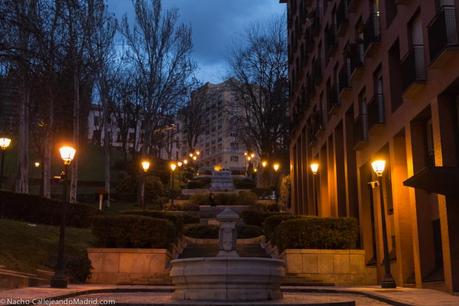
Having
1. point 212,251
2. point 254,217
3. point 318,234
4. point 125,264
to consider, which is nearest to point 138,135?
point 254,217

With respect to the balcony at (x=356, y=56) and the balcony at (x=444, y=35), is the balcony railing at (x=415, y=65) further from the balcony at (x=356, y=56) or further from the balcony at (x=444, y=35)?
the balcony at (x=356, y=56)

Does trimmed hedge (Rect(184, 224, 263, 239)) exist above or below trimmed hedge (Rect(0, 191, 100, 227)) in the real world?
below

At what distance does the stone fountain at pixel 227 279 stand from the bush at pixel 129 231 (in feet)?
24.5

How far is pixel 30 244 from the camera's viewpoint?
801 inches

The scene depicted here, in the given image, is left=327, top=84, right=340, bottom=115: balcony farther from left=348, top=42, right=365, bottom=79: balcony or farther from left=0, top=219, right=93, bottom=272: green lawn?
left=0, top=219, right=93, bottom=272: green lawn

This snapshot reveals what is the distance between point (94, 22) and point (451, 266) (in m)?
29.0

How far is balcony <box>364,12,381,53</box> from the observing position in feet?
71.2

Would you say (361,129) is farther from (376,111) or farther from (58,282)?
(58,282)

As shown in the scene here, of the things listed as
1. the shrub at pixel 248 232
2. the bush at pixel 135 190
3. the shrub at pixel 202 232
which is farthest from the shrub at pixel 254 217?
the bush at pixel 135 190

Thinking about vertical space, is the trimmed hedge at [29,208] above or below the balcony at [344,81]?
below

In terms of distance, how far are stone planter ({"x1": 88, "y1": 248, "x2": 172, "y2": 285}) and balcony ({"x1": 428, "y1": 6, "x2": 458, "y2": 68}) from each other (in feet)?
35.6

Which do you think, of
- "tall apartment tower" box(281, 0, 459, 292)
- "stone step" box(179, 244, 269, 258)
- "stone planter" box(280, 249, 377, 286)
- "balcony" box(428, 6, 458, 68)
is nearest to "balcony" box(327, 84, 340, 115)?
"tall apartment tower" box(281, 0, 459, 292)

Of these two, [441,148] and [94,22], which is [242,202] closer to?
[94,22]

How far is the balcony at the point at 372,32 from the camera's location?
2169cm
